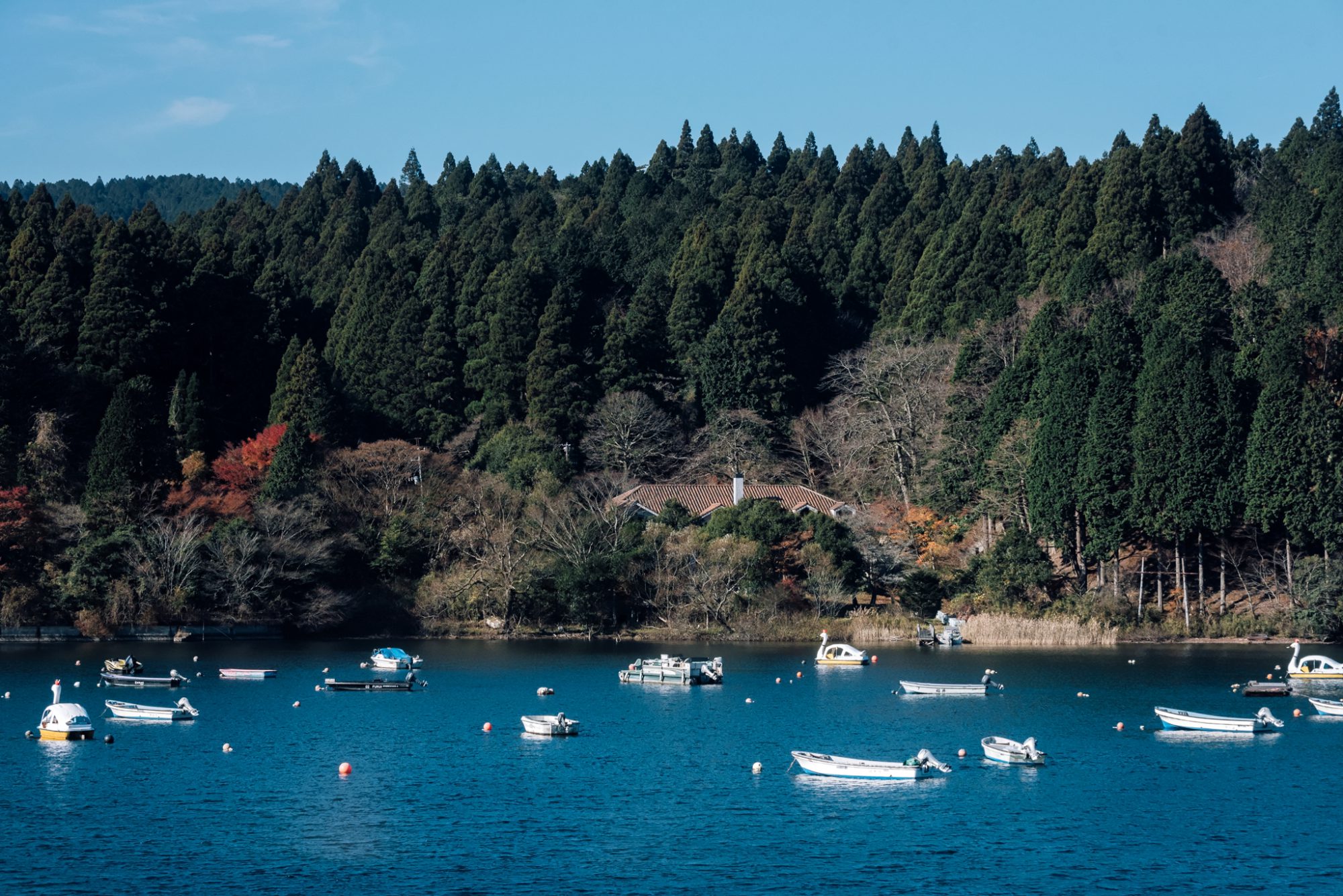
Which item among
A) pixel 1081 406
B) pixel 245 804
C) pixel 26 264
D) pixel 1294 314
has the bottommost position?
pixel 245 804

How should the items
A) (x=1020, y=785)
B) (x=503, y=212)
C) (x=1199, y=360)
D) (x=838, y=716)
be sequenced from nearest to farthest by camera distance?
(x=1020, y=785) < (x=838, y=716) < (x=1199, y=360) < (x=503, y=212)

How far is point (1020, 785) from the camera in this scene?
134 ft

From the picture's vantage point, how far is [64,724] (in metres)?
46.8

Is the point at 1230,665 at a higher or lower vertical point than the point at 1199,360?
lower

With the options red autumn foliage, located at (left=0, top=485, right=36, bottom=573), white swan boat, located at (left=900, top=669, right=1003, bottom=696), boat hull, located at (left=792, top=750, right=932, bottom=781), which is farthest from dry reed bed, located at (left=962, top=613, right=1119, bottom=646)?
red autumn foliage, located at (left=0, top=485, right=36, bottom=573)

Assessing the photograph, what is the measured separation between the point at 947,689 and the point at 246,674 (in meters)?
A: 29.1

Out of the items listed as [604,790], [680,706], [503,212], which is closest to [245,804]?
[604,790]

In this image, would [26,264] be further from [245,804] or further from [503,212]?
[245,804]

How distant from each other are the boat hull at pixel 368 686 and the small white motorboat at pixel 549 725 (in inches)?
489

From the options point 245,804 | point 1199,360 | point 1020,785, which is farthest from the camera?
point 1199,360

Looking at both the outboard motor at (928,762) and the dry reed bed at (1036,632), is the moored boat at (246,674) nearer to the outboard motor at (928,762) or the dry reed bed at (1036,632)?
the outboard motor at (928,762)

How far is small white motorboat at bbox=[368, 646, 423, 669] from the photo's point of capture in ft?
218

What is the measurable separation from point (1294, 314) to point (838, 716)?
4325 cm

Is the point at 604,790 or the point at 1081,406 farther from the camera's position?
the point at 1081,406
